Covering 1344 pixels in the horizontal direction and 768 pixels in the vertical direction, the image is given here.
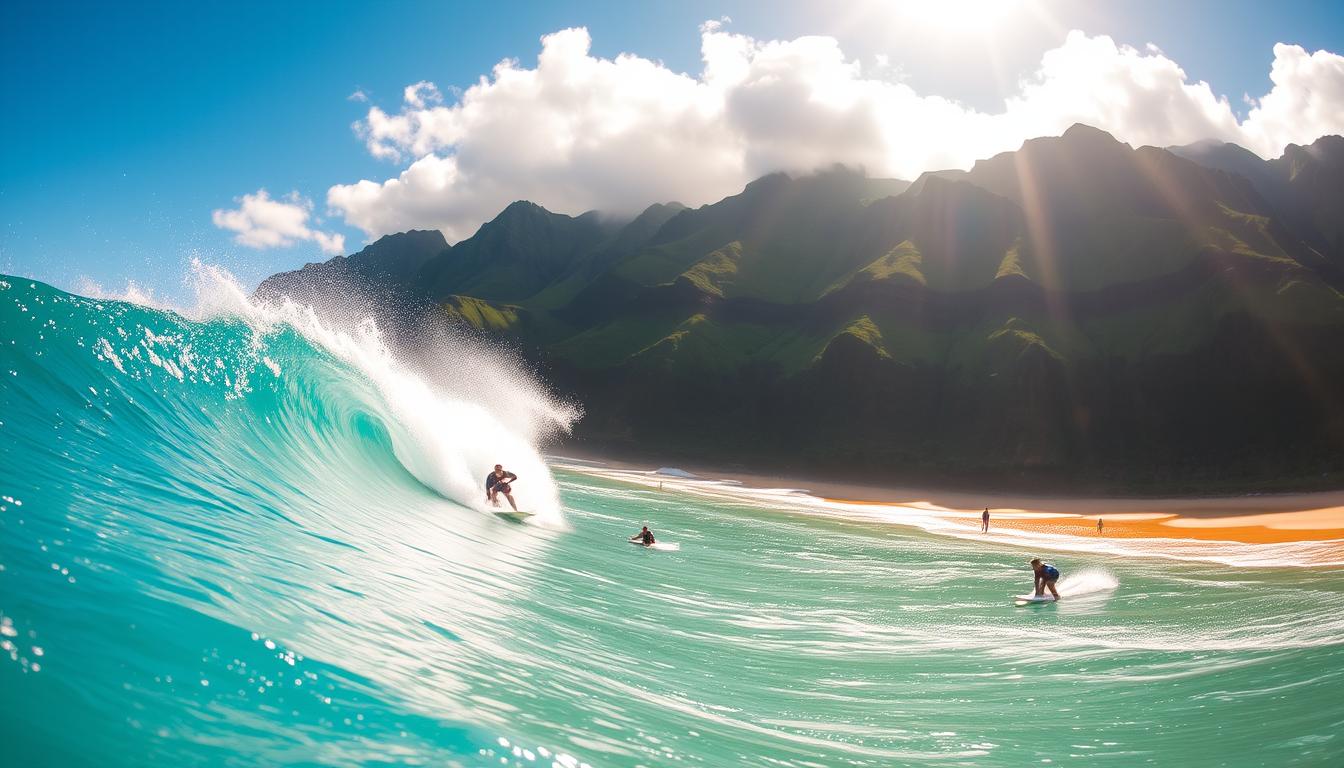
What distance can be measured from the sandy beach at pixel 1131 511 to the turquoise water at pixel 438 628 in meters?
24.1

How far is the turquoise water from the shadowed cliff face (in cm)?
7617

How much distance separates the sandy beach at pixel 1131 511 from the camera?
40.6 metres

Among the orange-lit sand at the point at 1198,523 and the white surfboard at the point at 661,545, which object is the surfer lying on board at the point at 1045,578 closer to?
the white surfboard at the point at 661,545

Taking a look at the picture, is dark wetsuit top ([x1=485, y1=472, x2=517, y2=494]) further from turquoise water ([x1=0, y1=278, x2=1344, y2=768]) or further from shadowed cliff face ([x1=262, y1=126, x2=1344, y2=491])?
shadowed cliff face ([x1=262, y1=126, x2=1344, y2=491])

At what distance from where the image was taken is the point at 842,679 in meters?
9.43

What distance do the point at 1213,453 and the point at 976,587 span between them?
81626mm

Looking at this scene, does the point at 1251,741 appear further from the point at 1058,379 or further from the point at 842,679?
the point at 1058,379

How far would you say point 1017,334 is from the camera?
101m

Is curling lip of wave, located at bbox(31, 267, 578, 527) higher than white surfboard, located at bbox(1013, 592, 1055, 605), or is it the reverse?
curling lip of wave, located at bbox(31, 267, 578, 527)

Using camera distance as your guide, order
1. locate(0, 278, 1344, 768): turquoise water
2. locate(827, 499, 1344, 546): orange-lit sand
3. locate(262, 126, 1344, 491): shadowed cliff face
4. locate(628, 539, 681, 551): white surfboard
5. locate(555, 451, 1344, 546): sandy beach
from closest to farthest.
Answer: locate(0, 278, 1344, 768): turquoise water < locate(628, 539, 681, 551): white surfboard < locate(827, 499, 1344, 546): orange-lit sand < locate(555, 451, 1344, 546): sandy beach < locate(262, 126, 1344, 491): shadowed cliff face

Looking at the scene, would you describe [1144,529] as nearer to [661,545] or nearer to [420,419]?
[661,545]

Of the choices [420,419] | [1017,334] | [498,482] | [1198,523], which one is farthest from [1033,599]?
[1017,334]

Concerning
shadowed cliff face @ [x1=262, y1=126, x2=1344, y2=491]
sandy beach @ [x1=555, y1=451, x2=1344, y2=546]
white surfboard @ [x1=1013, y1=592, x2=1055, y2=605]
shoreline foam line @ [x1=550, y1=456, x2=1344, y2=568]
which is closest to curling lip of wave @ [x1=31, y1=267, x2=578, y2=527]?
white surfboard @ [x1=1013, y1=592, x2=1055, y2=605]

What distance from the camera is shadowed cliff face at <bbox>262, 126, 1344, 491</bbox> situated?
83.6 metres
